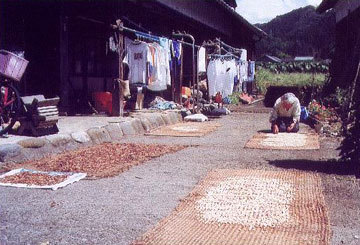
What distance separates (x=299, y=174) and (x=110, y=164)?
8.50 feet

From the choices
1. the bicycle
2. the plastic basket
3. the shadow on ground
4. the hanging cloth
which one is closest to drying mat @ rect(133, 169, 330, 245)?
the shadow on ground

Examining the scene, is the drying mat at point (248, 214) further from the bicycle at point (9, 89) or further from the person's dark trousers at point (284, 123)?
the person's dark trousers at point (284, 123)

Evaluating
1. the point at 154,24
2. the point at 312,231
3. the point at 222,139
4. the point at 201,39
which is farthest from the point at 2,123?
the point at 201,39

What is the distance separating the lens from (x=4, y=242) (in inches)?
126

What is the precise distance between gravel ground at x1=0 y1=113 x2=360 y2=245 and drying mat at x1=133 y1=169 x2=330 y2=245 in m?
0.14

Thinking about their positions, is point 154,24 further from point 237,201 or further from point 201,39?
point 237,201

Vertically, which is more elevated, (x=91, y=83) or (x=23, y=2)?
(x=23, y=2)

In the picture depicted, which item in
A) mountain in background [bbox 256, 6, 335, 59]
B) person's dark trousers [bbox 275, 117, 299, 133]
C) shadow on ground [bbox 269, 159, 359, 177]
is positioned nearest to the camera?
shadow on ground [bbox 269, 159, 359, 177]

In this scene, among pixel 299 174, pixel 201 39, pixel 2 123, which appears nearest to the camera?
pixel 299 174

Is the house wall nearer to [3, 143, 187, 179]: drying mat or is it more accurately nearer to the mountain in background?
[3, 143, 187, 179]: drying mat

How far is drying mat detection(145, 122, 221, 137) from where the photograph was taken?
382 inches

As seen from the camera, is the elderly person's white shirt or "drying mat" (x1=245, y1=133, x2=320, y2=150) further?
the elderly person's white shirt

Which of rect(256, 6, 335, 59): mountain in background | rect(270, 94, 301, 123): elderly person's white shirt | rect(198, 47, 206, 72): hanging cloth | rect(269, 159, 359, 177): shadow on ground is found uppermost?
rect(256, 6, 335, 59): mountain in background

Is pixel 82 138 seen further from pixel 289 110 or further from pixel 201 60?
pixel 201 60
